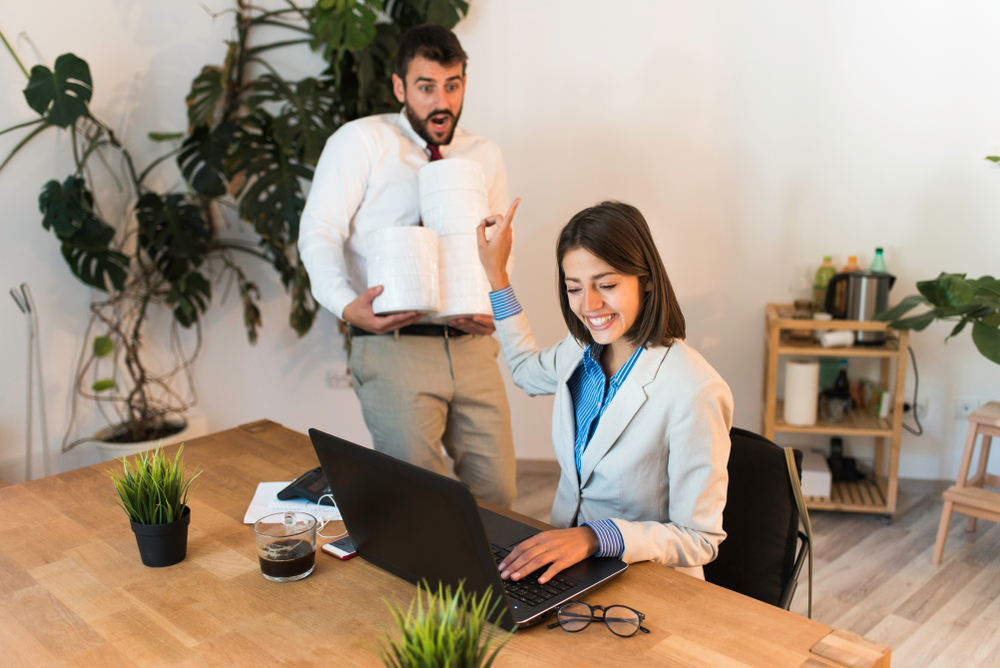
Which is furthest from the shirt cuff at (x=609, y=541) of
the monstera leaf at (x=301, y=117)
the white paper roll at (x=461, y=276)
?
the monstera leaf at (x=301, y=117)

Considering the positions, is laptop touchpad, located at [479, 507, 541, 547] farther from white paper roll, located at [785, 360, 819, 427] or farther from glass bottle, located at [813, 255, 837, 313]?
glass bottle, located at [813, 255, 837, 313]

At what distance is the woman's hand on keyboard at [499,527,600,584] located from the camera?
3.83ft

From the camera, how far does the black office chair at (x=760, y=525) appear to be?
1396mm

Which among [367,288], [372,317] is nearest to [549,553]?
[372,317]

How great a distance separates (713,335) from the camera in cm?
343

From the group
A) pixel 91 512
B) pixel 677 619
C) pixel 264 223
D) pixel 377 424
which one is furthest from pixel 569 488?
pixel 264 223

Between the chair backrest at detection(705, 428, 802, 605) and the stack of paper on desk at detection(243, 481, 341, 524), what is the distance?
0.78 m

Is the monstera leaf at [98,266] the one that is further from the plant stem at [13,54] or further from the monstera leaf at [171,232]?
the plant stem at [13,54]

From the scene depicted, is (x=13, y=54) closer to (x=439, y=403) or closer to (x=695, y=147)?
(x=439, y=403)

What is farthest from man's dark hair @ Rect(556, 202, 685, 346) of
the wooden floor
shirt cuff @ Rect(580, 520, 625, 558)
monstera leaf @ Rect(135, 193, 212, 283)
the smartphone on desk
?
monstera leaf @ Rect(135, 193, 212, 283)

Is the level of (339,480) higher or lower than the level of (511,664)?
higher

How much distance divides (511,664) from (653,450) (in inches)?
20.4

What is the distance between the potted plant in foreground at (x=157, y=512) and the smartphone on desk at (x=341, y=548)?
248 millimetres

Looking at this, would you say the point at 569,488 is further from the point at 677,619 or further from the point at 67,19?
the point at 67,19
